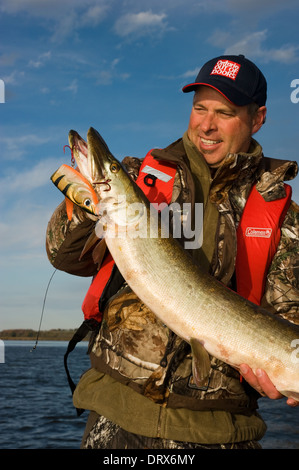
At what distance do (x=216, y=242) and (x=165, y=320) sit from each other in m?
0.94

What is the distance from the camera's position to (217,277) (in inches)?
169

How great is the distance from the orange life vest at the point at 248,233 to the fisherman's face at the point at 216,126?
1.52ft

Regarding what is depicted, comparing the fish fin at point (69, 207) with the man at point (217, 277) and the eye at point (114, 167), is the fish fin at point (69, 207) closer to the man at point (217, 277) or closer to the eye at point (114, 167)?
the man at point (217, 277)

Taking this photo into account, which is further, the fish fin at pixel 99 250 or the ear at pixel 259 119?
the ear at pixel 259 119

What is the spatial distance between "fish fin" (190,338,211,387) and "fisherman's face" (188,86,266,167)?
1897 millimetres

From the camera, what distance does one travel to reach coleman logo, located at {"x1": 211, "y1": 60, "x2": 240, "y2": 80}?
4844 mm

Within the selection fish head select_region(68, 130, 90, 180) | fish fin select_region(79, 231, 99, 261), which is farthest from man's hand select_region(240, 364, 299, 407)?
fish head select_region(68, 130, 90, 180)

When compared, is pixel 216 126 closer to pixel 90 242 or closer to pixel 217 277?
pixel 217 277

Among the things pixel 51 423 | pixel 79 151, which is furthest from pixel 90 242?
pixel 51 423

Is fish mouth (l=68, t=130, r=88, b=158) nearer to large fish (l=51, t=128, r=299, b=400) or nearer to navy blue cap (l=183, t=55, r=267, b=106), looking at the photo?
large fish (l=51, t=128, r=299, b=400)

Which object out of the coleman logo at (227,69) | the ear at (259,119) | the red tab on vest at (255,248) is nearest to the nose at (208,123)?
the coleman logo at (227,69)

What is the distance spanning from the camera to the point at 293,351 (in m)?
3.95

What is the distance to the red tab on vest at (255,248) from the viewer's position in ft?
15.0

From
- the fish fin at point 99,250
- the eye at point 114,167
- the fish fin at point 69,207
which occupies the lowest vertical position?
the fish fin at point 99,250
